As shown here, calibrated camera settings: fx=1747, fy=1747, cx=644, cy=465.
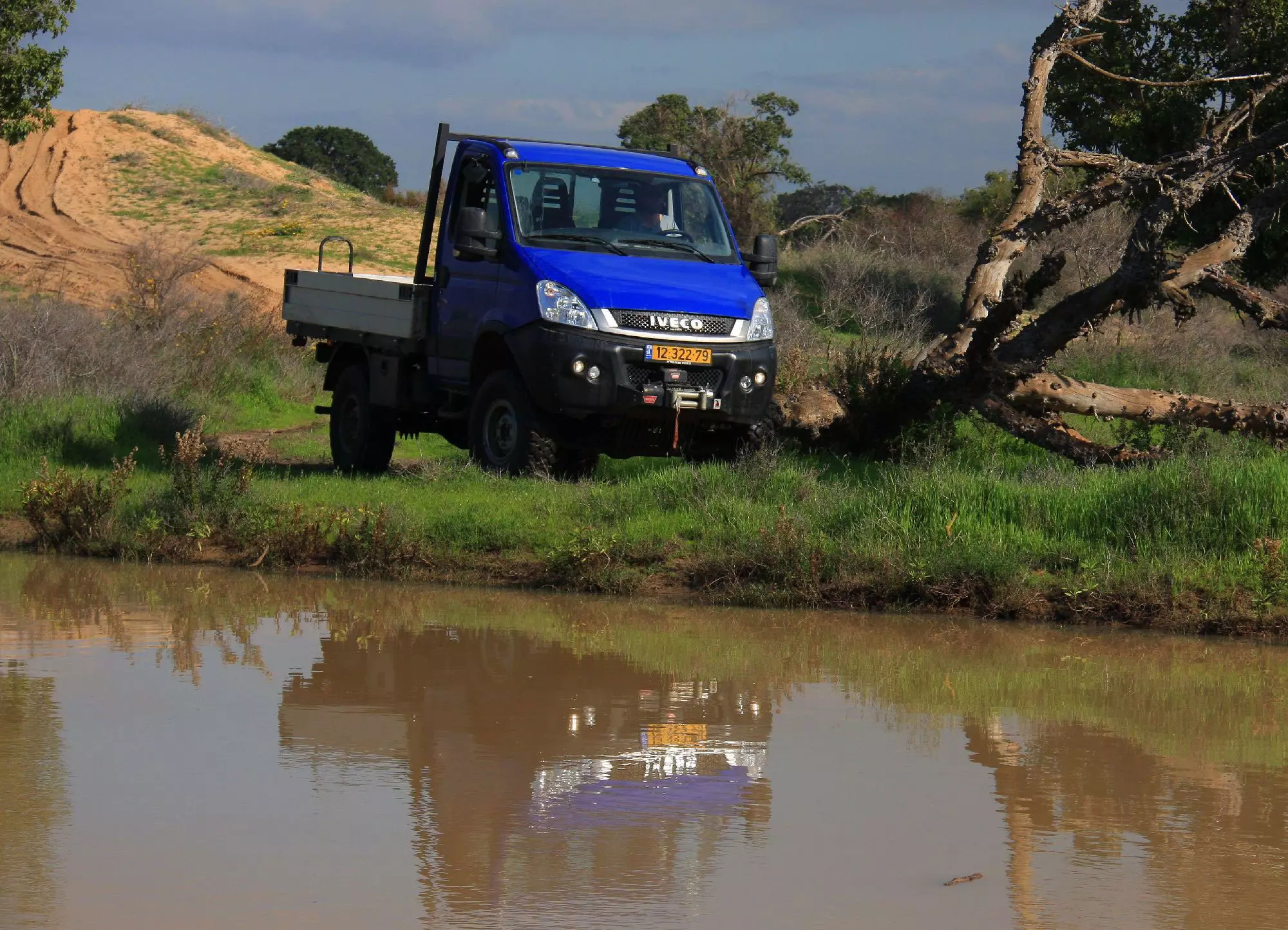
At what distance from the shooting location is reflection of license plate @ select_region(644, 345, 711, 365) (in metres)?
13.1

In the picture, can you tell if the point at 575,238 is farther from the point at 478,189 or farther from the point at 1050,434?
the point at 1050,434

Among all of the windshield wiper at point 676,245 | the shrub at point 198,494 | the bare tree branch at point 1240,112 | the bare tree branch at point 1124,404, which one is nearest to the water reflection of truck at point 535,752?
the shrub at point 198,494

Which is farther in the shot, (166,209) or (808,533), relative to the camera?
(166,209)

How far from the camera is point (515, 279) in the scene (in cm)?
1350

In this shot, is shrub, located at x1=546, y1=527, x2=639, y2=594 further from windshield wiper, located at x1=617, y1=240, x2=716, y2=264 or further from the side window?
the side window

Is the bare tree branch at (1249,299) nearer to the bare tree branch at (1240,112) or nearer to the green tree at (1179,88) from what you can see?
the bare tree branch at (1240,112)

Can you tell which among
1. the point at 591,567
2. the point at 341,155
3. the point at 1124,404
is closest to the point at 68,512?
the point at 591,567

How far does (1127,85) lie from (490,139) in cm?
1167

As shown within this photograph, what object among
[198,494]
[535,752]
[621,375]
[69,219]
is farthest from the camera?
[69,219]

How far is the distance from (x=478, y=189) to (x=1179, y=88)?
11.9m

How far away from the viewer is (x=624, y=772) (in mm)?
6402

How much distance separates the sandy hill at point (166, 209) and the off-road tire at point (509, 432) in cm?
2253

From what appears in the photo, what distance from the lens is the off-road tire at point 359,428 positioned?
15.6 meters

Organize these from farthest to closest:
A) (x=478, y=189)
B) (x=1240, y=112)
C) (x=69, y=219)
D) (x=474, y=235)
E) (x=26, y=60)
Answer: (x=69, y=219)
(x=26, y=60)
(x=1240, y=112)
(x=478, y=189)
(x=474, y=235)
